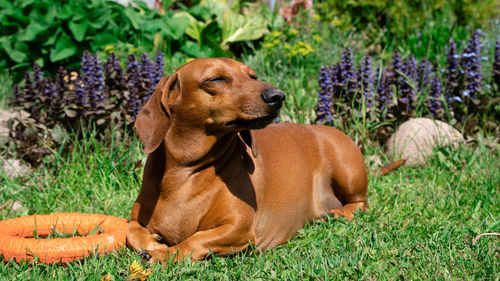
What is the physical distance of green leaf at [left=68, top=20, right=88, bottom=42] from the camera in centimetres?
671

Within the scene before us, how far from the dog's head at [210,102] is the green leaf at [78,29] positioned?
163 inches

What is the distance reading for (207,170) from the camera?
3.07 metres

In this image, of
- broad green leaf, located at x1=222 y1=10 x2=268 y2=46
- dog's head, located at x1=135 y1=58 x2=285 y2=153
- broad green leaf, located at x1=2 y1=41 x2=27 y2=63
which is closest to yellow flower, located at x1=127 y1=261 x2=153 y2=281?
dog's head, located at x1=135 y1=58 x2=285 y2=153

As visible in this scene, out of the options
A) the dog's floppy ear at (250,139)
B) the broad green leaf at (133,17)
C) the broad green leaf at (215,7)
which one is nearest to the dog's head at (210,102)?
the dog's floppy ear at (250,139)

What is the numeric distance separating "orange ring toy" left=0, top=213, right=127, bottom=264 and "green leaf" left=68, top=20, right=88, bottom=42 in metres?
3.93

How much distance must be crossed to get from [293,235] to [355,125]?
1.94 metres

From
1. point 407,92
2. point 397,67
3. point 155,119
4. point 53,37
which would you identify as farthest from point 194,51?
point 155,119

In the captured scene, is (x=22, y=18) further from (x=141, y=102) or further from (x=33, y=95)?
(x=141, y=102)

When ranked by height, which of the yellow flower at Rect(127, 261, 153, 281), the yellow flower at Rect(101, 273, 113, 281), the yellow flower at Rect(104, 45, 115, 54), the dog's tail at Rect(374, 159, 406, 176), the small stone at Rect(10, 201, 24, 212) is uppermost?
the yellow flower at Rect(104, 45, 115, 54)

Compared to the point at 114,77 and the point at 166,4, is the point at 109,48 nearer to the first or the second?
the point at 114,77

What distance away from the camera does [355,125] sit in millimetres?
5102

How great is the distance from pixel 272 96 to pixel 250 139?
1.93ft

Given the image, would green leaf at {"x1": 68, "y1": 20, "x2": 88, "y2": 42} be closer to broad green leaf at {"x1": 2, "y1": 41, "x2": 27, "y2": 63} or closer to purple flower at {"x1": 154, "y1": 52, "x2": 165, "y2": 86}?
broad green leaf at {"x1": 2, "y1": 41, "x2": 27, "y2": 63}

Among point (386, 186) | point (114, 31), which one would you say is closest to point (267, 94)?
point (386, 186)
